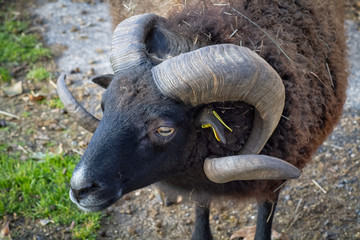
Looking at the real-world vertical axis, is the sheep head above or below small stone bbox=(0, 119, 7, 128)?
above

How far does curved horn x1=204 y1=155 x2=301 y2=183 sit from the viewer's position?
290 cm

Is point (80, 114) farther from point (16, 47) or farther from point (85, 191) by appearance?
point (16, 47)

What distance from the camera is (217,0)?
357 cm

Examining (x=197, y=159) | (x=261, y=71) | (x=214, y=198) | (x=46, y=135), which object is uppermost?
(x=261, y=71)

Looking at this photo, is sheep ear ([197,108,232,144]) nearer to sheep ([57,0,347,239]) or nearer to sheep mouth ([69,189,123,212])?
sheep ([57,0,347,239])

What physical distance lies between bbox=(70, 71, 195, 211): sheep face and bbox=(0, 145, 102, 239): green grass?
183cm

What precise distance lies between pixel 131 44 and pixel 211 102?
76 cm

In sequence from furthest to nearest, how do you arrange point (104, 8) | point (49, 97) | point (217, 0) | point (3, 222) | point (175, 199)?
point (104, 8)
point (49, 97)
point (175, 199)
point (3, 222)
point (217, 0)

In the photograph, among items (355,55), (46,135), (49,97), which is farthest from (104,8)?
(355,55)

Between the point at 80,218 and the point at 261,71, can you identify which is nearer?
the point at 261,71

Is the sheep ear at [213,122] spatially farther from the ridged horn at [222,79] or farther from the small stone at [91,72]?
the small stone at [91,72]

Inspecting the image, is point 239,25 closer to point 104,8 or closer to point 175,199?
point 175,199

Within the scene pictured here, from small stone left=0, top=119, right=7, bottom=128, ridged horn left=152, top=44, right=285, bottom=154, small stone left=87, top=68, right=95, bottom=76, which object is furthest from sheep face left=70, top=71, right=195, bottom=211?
small stone left=87, top=68, right=95, bottom=76

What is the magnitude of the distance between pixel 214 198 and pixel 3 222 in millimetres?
2464
